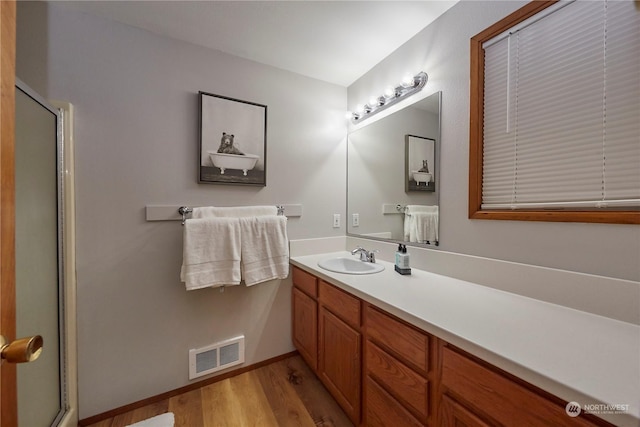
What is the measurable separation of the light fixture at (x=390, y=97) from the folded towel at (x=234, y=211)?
1.05 meters

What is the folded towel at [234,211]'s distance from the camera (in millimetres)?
1571

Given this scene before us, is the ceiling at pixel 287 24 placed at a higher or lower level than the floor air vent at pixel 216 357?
higher

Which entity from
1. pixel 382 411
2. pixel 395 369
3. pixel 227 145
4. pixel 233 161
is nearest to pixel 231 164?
pixel 233 161

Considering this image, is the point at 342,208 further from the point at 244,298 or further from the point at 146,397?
the point at 146,397

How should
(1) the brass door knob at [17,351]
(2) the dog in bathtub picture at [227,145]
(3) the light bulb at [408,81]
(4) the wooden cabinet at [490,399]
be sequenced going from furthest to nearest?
(2) the dog in bathtub picture at [227,145], (3) the light bulb at [408,81], (4) the wooden cabinet at [490,399], (1) the brass door knob at [17,351]

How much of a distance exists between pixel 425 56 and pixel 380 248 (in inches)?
50.7

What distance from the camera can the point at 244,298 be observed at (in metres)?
1.79

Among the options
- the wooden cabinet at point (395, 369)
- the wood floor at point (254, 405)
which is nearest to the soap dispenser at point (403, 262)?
the wooden cabinet at point (395, 369)

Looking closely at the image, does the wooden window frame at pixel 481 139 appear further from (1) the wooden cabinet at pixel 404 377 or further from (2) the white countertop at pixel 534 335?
(1) the wooden cabinet at pixel 404 377

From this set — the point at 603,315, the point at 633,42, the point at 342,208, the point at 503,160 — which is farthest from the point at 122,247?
the point at 633,42

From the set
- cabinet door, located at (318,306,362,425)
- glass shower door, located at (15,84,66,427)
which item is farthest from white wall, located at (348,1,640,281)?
glass shower door, located at (15,84,66,427)

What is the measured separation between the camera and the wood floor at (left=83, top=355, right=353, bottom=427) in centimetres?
139

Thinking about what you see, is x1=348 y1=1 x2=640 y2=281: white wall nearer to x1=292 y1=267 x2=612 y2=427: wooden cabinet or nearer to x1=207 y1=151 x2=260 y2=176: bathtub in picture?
x1=292 y1=267 x2=612 y2=427: wooden cabinet

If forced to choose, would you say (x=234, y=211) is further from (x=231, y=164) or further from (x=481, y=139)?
(x=481, y=139)
